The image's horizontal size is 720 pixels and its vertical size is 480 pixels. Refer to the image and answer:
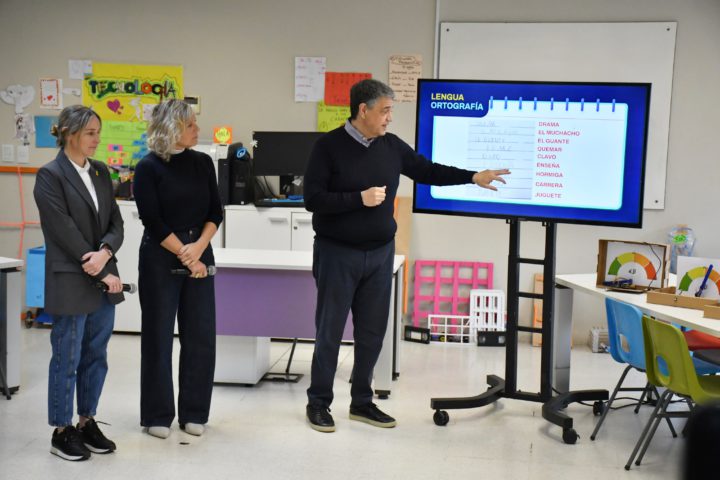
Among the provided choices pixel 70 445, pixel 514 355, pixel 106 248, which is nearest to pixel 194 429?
pixel 70 445

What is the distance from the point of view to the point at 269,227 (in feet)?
20.6

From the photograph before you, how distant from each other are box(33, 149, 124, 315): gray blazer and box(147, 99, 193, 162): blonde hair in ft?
1.24

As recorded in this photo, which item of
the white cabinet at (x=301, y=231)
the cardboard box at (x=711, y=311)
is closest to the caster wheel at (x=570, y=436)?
the cardboard box at (x=711, y=311)

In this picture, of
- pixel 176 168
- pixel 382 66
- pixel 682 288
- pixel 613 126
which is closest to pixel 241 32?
pixel 382 66

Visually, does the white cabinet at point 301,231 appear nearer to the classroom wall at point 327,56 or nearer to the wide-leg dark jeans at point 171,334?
the classroom wall at point 327,56

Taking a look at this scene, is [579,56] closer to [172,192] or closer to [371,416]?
[371,416]

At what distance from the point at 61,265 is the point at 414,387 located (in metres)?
2.32

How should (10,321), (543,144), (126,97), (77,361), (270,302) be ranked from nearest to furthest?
(77,361) < (543,144) < (10,321) < (270,302) < (126,97)

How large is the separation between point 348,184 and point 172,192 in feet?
2.70

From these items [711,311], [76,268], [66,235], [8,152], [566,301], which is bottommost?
[566,301]

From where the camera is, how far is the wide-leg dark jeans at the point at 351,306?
4.02 m

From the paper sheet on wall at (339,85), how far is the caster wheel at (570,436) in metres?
3.35

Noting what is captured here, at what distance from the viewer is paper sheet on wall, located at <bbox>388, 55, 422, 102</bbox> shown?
6.38 m

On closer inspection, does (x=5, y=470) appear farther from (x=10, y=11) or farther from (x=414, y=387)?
(x=10, y=11)
